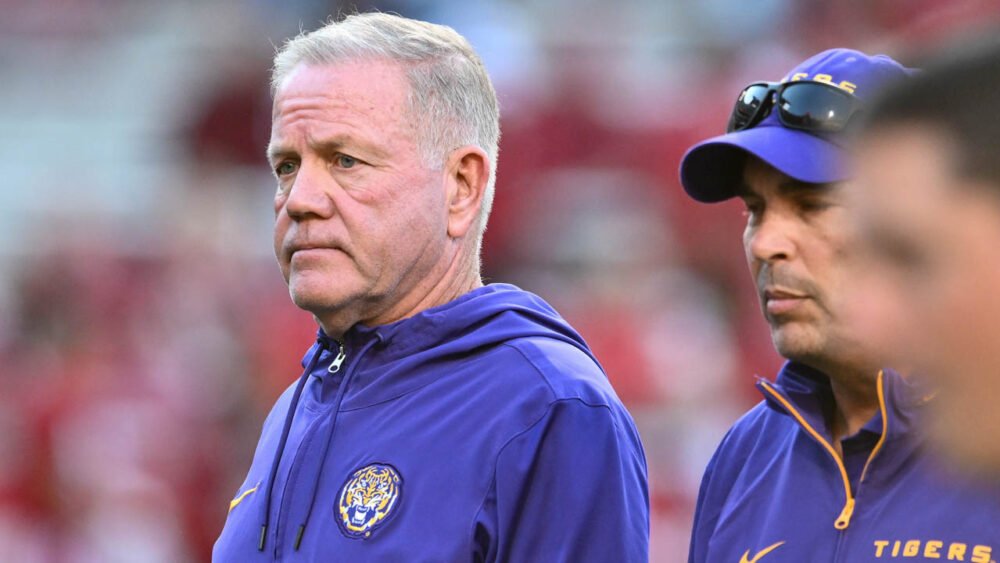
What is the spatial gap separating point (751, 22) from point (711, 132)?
200 cm

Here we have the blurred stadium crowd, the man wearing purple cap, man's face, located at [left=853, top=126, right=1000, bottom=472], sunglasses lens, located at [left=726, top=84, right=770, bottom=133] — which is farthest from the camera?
the blurred stadium crowd

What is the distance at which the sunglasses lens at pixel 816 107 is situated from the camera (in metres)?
2.34

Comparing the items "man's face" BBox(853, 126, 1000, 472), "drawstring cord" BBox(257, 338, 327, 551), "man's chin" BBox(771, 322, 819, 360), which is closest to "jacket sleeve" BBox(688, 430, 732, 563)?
"man's chin" BBox(771, 322, 819, 360)

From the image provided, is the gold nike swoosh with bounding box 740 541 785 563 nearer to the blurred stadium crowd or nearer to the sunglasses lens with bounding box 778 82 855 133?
the sunglasses lens with bounding box 778 82 855 133

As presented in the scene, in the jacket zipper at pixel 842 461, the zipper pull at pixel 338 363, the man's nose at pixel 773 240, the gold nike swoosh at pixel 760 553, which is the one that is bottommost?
the gold nike swoosh at pixel 760 553

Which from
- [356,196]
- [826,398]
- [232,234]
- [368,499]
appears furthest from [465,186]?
[232,234]

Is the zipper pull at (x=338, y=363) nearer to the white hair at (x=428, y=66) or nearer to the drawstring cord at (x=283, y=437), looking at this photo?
the drawstring cord at (x=283, y=437)

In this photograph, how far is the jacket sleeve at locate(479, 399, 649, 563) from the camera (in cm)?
214

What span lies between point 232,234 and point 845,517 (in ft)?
20.3

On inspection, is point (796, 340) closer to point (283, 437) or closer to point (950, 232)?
point (283, 437)

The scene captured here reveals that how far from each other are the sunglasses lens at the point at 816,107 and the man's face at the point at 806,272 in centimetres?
9

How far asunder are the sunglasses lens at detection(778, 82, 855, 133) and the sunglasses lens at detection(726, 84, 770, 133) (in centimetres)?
7

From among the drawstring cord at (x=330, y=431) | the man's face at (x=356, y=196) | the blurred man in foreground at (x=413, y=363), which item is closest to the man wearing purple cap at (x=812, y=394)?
the blurred man in foreground at (x=413, y=363)

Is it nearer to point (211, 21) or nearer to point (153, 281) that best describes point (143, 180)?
point (211, 21)
